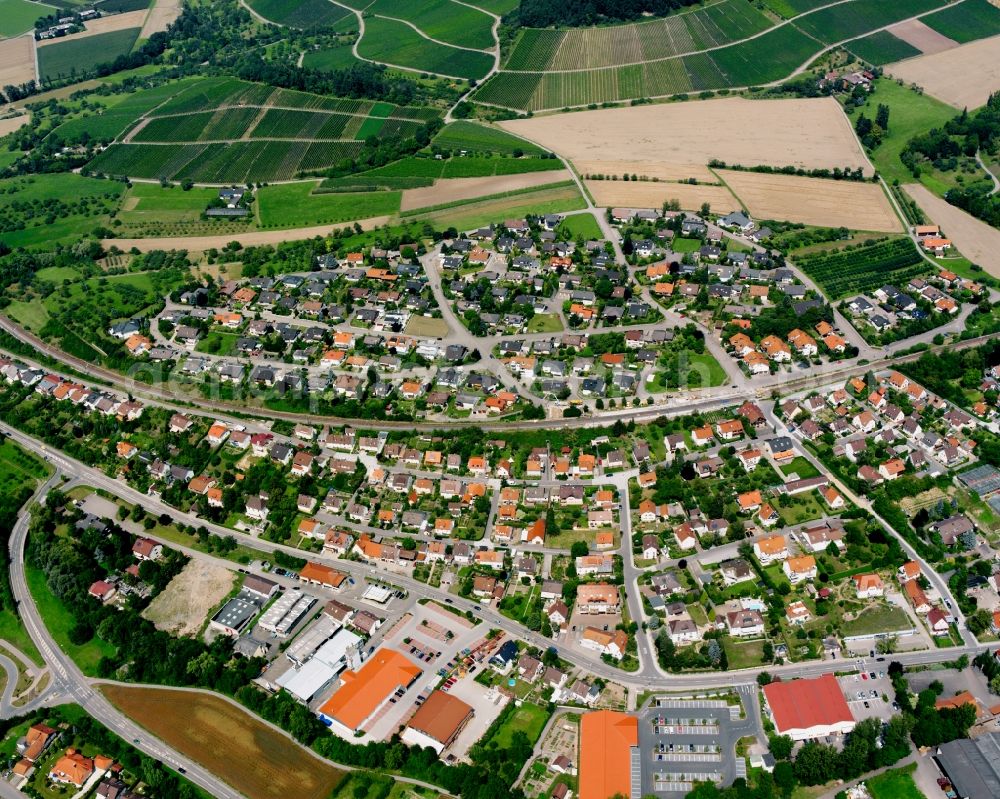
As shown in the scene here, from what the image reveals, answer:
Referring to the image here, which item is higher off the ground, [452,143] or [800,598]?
[452,143]

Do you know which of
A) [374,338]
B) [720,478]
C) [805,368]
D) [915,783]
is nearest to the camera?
[915,783]

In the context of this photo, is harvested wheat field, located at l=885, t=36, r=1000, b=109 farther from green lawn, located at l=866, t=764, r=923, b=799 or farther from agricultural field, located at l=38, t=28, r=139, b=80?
agricultural field, located at l=38, t=28, r=139, b=80

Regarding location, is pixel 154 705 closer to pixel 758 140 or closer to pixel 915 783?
pixel 915 783

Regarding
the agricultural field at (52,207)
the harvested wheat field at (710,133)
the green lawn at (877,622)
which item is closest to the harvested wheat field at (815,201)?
the harvested wheat field at (710,133)

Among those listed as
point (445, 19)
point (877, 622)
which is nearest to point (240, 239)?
point (445, 19)

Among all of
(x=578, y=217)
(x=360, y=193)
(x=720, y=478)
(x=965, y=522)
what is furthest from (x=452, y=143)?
(x=965, y=522)

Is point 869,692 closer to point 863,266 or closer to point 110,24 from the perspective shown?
point 863,266

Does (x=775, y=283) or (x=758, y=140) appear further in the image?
(x=758, y=140)
